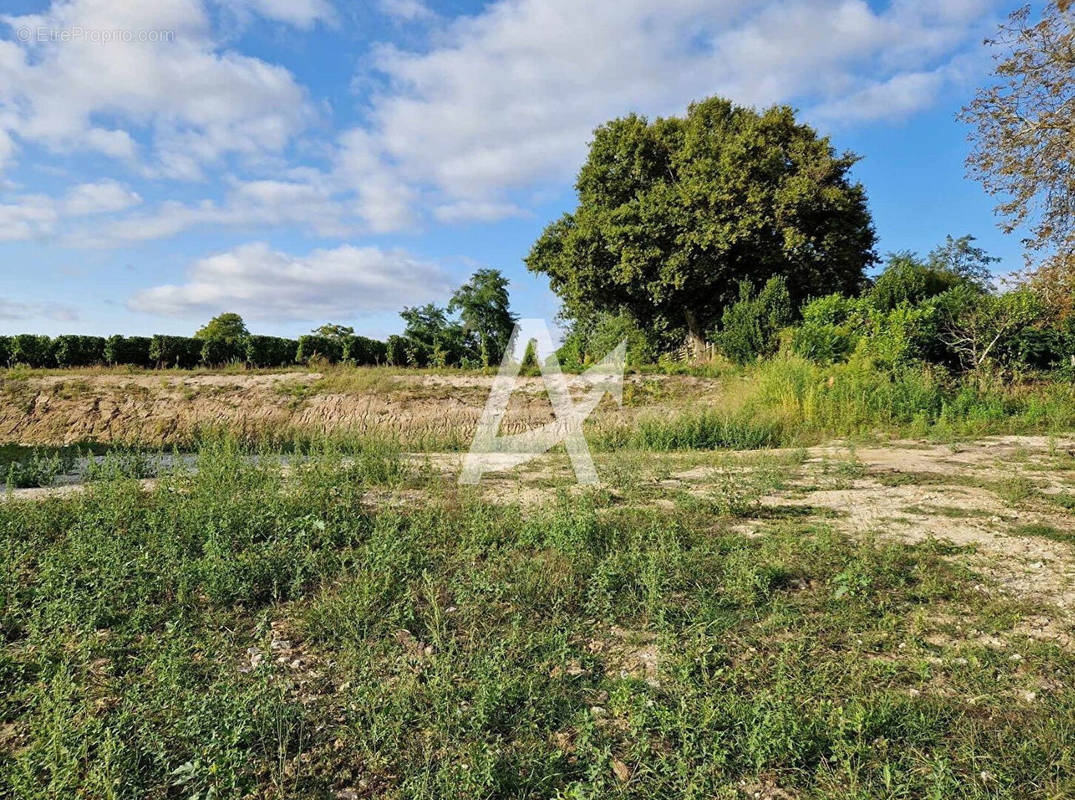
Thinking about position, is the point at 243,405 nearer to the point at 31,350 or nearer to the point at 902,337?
the point at 31,350

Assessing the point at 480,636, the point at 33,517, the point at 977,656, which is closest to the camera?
the point at 977,656

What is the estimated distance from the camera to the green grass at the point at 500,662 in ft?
7.05

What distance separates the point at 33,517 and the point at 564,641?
404 centimetres

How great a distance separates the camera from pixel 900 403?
9.61 m

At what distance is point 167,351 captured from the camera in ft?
62.6

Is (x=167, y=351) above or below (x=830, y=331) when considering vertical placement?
below

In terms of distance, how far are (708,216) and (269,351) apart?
14.3m

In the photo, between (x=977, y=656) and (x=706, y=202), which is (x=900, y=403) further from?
(x=706, y=202)

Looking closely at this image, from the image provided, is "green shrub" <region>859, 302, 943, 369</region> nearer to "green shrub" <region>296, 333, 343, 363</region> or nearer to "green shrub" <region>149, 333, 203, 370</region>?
"green shrub" <region>296, 333, 343, 363</region>

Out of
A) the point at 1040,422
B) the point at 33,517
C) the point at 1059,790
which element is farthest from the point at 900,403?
the point at 33,517

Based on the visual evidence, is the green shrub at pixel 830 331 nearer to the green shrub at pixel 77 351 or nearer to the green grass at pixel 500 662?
the green grass at pixel 500 662

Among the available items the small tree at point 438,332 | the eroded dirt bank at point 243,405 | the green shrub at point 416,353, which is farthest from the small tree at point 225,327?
the eroded dirt bank at point 243,405

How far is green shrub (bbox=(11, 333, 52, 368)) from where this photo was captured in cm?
1767

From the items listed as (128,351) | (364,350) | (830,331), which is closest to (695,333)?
(830,331)
